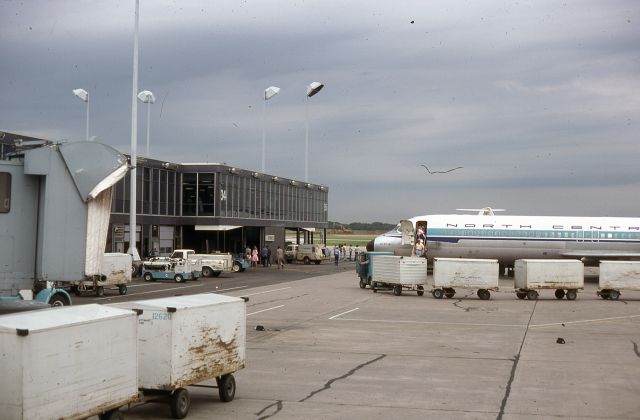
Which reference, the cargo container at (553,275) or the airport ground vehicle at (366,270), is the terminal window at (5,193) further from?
the airport ground vehicle at (366,270)

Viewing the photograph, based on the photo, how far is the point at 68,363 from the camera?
922 centimetres

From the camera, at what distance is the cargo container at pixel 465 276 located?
3378 cm

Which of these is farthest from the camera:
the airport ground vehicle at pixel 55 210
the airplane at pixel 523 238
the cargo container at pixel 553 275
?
the airplane at pixel 523 238

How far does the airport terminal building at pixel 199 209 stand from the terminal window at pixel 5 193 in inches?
1553

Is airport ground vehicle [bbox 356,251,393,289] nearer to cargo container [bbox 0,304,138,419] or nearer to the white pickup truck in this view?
the white pickup truck

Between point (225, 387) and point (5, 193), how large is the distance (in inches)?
188

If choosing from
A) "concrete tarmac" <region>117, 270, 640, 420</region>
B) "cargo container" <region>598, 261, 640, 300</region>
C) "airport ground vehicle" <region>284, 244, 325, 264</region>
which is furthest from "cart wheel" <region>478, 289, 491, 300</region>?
"airport ground vehicle" <region>284, 244, 325, 264</region>

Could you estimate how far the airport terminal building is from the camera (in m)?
58.3

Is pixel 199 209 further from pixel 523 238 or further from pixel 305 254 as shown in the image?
pixel 523 238

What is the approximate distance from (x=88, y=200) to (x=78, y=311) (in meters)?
2.47

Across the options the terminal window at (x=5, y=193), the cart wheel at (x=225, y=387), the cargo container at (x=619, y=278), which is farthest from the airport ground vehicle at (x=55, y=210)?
the cargo container at (x=619, y=278)

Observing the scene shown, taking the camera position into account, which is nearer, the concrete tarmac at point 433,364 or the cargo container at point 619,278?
the concrete tarmac at point 433,364

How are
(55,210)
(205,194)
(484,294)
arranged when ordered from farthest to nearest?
(205,194)
(484,294)
(55,210)

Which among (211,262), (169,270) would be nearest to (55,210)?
(169,270)
